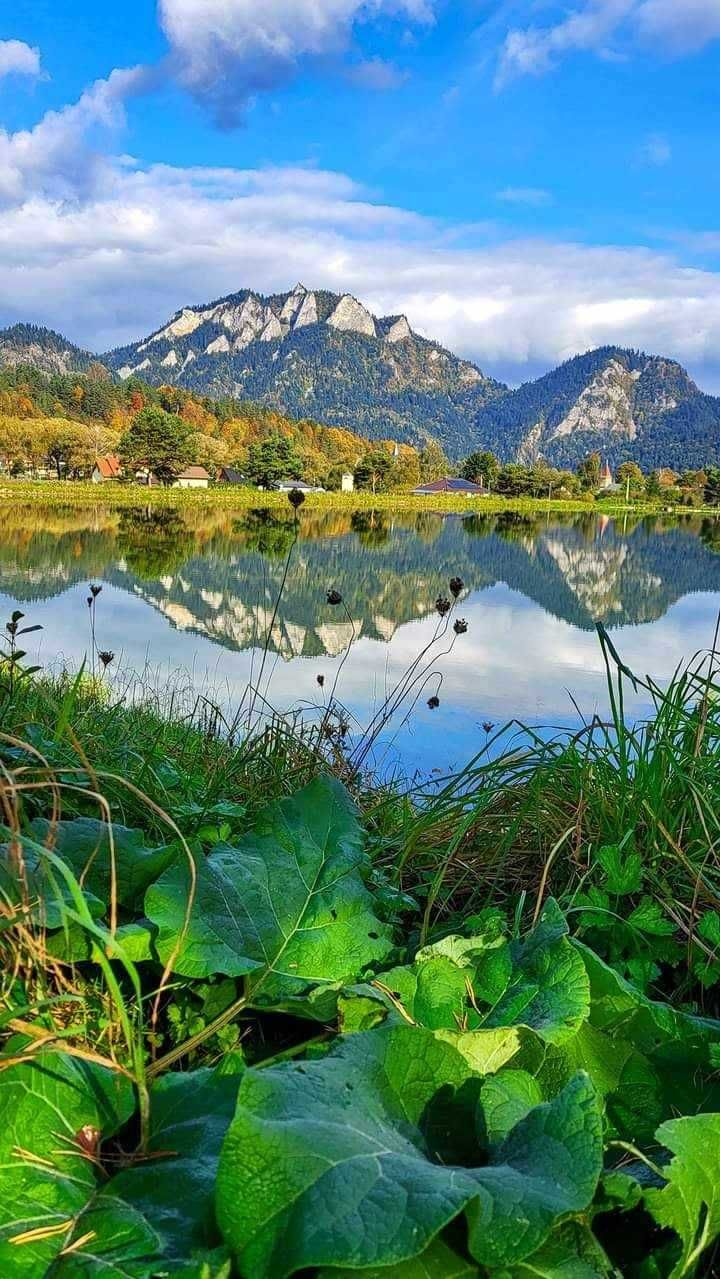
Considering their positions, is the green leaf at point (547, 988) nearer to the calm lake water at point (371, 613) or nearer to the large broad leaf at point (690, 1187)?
the large broad leaf at point (690, 1187)

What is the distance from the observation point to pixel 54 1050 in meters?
1.06

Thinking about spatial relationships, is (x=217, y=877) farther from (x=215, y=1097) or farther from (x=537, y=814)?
(x=537, y=814)

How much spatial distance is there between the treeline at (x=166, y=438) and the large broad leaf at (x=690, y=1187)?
97896 mm

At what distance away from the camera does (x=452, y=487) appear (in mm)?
139875

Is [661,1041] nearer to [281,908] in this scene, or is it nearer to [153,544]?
[281,908]

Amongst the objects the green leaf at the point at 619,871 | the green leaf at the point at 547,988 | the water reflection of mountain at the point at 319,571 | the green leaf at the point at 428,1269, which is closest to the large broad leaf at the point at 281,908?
the green leaf at the point at 547,988

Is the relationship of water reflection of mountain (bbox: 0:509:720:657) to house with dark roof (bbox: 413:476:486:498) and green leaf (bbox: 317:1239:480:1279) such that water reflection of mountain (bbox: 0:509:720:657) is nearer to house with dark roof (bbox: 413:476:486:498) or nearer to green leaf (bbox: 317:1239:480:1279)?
green leaf (bbox: 317:1239:480:1279)

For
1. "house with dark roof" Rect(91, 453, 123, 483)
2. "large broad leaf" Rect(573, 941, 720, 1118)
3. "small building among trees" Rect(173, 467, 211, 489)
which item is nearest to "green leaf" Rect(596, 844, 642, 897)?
"large broad leaf" Rect(573, 941, 720, 1118)

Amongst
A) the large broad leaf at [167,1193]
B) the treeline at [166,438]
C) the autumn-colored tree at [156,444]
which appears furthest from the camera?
the autumn-colored tree at [156,444]

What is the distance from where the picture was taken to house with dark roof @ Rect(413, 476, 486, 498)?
426 feet

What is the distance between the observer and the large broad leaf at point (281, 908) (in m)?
1.42

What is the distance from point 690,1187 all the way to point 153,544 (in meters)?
34.9

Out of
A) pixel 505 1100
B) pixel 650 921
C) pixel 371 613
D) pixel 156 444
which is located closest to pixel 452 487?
pixel 156 444

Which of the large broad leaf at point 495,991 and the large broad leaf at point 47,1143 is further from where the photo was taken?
the large broad leaf at point 495,991
